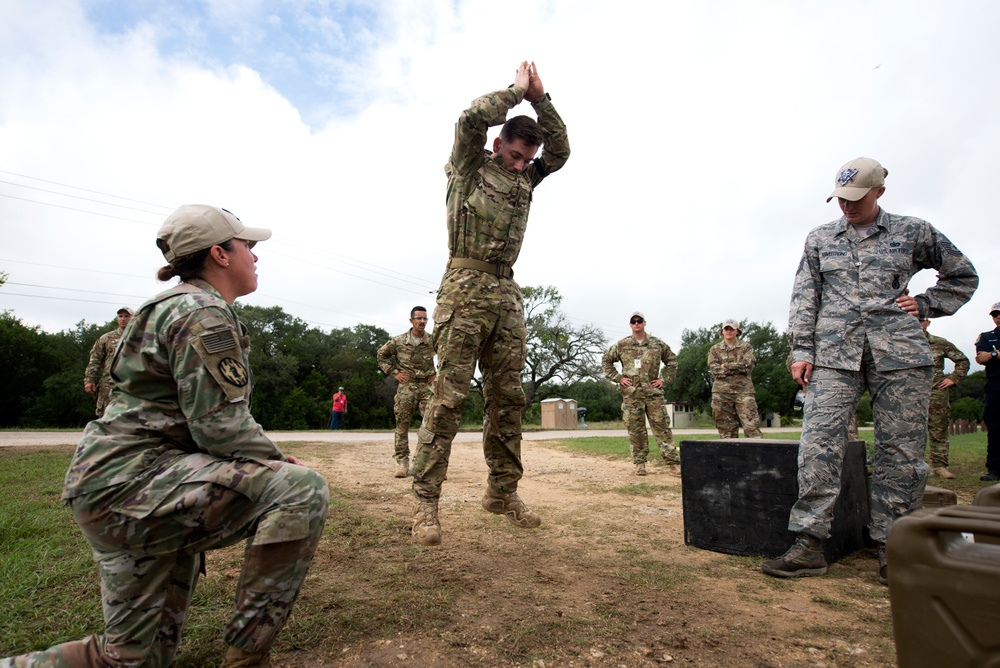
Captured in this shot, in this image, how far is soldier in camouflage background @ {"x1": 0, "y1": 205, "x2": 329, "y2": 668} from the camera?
5.60 feet

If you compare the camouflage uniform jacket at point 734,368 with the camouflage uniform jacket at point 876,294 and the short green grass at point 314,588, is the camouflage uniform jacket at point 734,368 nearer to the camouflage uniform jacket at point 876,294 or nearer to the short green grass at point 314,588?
the camouflage uniform jacket at point 876,294

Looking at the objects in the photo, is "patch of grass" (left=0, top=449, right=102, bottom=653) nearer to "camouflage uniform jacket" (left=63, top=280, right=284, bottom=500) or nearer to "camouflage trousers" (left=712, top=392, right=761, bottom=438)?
"camouflage uniform jacket" (left=63, top=280, right=284, bottom=500)

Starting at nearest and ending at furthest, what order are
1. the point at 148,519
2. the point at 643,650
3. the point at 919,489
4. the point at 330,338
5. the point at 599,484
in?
the point at 148,519
the point at 643,650
the point at 919,489
the point at 599,484
the point at 330,338

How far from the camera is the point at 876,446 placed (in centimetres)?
339

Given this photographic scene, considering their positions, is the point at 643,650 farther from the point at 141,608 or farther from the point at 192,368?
the point at 192,368

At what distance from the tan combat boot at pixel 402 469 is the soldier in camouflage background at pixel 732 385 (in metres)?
4.52

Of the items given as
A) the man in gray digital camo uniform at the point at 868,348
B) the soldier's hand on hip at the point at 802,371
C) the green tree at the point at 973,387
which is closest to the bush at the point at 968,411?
the green tree at the point at 973,387

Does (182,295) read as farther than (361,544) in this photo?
No

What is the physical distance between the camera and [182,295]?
6.16 ft

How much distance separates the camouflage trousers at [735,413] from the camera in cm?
834

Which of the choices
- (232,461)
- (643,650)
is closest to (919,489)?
(643,650)

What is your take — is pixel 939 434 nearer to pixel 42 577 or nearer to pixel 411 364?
pixel 411 364

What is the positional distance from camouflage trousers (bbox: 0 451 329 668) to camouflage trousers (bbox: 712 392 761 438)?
7729 mm

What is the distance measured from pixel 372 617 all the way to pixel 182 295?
4.85 ft
